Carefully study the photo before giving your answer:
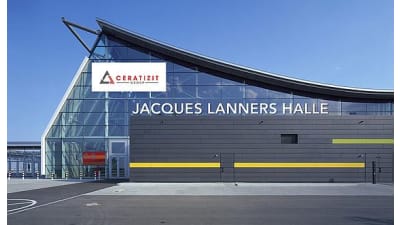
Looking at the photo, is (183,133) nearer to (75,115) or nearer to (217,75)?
(217,75)

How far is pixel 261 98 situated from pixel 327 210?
24.2 m

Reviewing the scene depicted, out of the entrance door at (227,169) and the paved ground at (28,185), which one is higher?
the entrance door at (227,169)

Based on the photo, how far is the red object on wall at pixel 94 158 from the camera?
37.8 metres

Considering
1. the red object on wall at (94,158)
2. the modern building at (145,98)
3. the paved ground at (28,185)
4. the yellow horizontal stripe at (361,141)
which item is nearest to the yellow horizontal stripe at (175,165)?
the modern building at (145,98)

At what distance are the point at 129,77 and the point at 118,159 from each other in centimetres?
804

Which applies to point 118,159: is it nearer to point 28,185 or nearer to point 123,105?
point 123,105

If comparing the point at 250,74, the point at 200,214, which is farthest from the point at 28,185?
the point at 250,74

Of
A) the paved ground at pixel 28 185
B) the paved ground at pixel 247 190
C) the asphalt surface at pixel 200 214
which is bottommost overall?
the paved ground at pixel 28 185

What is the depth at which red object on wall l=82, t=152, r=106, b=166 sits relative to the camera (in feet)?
124

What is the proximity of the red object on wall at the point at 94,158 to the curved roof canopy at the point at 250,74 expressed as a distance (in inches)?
449

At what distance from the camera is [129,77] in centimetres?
3753

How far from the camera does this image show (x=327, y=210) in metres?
14.0

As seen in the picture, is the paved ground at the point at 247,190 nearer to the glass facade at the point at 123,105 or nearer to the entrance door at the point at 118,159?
the glass facade at the point at 123,105
